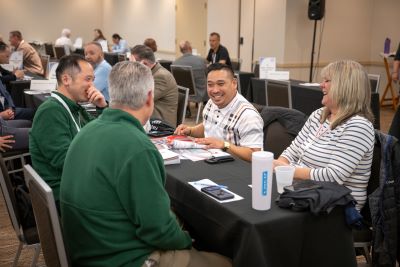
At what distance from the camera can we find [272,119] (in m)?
2.84

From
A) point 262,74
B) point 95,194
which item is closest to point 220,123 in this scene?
point 95,194

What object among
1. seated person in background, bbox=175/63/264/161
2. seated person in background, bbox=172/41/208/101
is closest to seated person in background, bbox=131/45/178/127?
seated person in background, bbox=175/63/264/161

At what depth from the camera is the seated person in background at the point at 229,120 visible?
2590mm

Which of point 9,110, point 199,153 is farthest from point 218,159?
point 9,110

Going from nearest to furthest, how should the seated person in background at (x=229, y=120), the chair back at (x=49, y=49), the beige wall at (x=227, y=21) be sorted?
the seated person in background at (x=229, y=120) < the beige wall at (x=227, y=21) < the chair back at (x=49, y=49)

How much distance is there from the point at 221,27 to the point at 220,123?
7430 millimetres

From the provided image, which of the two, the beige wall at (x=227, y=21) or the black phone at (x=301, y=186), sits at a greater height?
the beige wall at (x=227, y=21)

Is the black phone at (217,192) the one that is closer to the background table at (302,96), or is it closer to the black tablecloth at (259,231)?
the black tablecloth at (259,231)

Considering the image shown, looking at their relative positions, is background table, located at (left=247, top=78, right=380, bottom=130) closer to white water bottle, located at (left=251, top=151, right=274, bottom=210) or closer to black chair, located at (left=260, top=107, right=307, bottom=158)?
black chair, located at (left=260, top=107, right=307, bottom=158)

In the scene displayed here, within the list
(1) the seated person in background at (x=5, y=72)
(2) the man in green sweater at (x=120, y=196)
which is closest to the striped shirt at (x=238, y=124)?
(2) the man in green sweater at (x=120, y=196)

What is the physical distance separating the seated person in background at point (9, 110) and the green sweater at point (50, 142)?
2.23 m

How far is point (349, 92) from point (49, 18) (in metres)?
14.2

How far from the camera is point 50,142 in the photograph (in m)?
2.23

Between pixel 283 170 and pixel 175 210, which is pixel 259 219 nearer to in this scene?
pixel 283 170
